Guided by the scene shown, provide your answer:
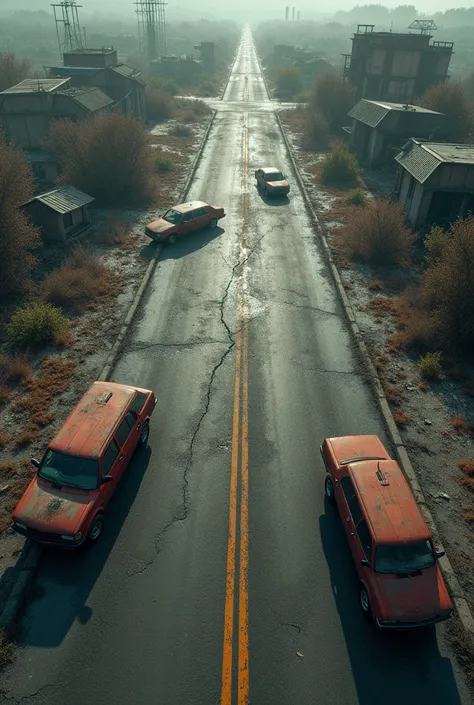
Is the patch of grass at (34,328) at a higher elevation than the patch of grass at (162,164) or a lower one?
lower

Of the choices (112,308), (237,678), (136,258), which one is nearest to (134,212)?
(136,258)

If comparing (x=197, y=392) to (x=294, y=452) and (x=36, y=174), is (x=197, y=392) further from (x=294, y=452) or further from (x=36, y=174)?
(x=36, y=174)

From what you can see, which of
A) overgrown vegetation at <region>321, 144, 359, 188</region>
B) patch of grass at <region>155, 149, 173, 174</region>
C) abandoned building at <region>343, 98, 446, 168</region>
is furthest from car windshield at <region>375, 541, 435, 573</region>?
patch of grass at <region>155, 149, 173, 174</region>

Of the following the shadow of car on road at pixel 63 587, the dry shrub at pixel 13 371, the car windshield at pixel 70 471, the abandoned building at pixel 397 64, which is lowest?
the shadow of car on road at pixel 63 587

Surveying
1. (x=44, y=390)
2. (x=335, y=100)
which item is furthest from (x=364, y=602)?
(x=335, y=100)

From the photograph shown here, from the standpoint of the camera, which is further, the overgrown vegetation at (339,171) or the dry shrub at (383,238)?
the overgrown vegetation at (339,171)

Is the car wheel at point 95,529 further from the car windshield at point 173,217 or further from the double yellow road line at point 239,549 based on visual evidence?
the car windshield at point 173,217

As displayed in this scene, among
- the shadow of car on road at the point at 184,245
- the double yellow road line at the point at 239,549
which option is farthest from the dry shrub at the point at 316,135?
the double yellow road line at the point at 239,549
